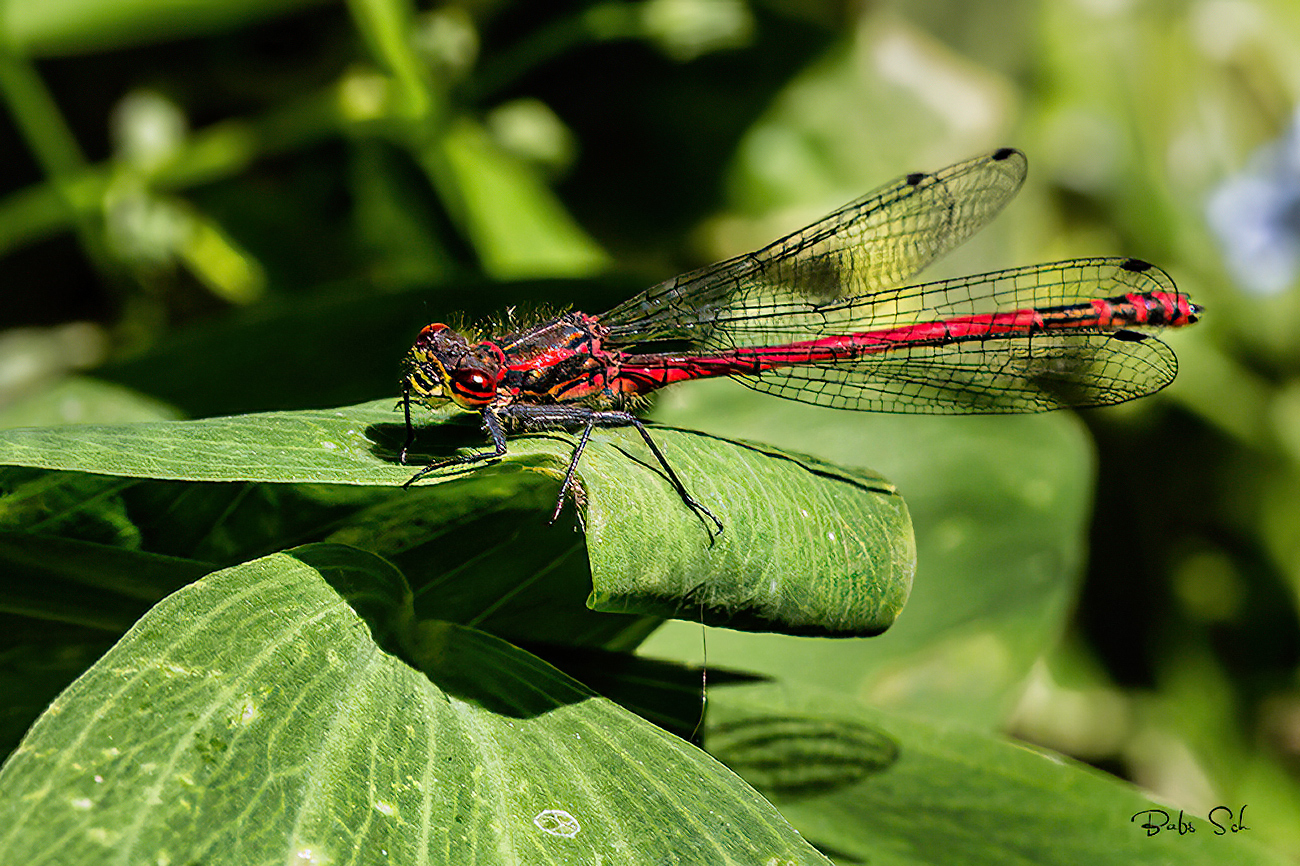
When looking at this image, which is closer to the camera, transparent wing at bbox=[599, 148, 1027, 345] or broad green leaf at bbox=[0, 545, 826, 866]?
broad green leaf at bbox=[0, 545, 826, 866]

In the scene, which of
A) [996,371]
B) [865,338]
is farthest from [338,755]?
[996,371]

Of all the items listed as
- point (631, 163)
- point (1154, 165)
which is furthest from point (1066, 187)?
point (631, 163)

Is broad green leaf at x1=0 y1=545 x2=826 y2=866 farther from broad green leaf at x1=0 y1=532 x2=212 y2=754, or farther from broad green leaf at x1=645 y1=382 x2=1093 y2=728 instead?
broad green leaf at x1=645 y1=382 x2=1093 y2=728

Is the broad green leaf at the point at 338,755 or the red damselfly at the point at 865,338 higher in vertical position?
the red damselfly at the point at 865,338

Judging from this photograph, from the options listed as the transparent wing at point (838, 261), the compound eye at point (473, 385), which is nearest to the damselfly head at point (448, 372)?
the compound eye at point (473, 385)

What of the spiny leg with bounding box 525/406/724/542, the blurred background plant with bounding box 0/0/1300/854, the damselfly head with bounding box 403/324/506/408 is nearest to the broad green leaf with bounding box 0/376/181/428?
the damselfly head with bounding box 403/324/506/408

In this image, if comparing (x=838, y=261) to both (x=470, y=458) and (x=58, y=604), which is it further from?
(x=58, y=604)

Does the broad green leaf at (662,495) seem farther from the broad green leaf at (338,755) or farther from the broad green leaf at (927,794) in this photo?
the broad green leaf at (927,794)
